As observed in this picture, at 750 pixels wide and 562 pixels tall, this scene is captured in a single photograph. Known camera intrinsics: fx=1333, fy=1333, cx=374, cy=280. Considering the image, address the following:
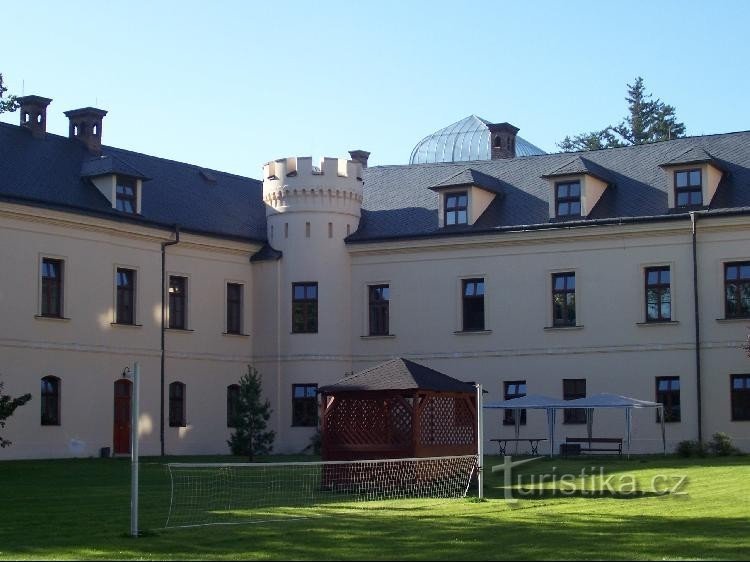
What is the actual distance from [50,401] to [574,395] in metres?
16.9

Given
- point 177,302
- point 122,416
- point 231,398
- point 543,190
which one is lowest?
point 122,416

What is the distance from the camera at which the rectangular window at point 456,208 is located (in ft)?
152

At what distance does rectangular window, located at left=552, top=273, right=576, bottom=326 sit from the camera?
4431cm

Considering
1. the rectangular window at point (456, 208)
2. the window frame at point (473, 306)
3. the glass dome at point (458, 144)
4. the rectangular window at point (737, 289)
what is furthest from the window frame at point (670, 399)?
the glass dome at point (458, 144)

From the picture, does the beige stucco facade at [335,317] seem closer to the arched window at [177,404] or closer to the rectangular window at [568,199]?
the arched window at [177,404]

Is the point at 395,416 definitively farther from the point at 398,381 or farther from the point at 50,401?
the point at 50,401

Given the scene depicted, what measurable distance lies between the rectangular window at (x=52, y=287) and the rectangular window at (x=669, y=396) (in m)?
19.0

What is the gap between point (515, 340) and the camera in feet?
148

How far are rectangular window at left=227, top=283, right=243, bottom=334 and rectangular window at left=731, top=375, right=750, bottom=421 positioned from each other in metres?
17.3

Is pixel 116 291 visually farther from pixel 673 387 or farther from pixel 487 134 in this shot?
pixel 487 134

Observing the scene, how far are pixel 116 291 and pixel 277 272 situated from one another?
6.65 metres

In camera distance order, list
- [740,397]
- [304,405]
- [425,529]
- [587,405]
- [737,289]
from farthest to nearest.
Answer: [304,405]
[737,289]
[740,397]
[587,405]
[425,529]

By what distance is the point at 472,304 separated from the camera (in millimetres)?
45969

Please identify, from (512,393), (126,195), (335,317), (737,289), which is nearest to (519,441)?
(512,393)
